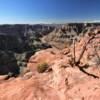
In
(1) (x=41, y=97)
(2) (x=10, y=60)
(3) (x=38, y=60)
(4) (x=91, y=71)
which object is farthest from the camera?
(2) (x=10, y=60)

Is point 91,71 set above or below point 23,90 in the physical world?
above

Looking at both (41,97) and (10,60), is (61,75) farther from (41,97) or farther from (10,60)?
(10,60)

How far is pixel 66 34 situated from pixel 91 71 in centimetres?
13660

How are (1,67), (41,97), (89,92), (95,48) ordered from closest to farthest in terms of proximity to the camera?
(89,92) → (41,97) → (95,48) → (1,67)

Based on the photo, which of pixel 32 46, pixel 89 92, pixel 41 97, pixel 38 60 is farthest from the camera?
pixel 32 46

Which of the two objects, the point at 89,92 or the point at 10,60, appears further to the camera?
the point at 10,60

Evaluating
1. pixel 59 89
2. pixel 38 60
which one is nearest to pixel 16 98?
pixel 59 89

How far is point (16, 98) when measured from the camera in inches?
570

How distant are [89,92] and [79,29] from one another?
149 m

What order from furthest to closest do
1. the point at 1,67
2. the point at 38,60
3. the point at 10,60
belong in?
the point at 10,60, the point at 1,67, the point at 38,60

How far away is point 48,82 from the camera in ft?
53.6

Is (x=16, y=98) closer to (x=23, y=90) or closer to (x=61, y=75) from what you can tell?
(x=23, y=90)

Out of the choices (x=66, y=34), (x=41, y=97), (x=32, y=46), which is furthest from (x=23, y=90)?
(x=66, y=34)

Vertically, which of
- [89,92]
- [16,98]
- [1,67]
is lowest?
[1,67]
